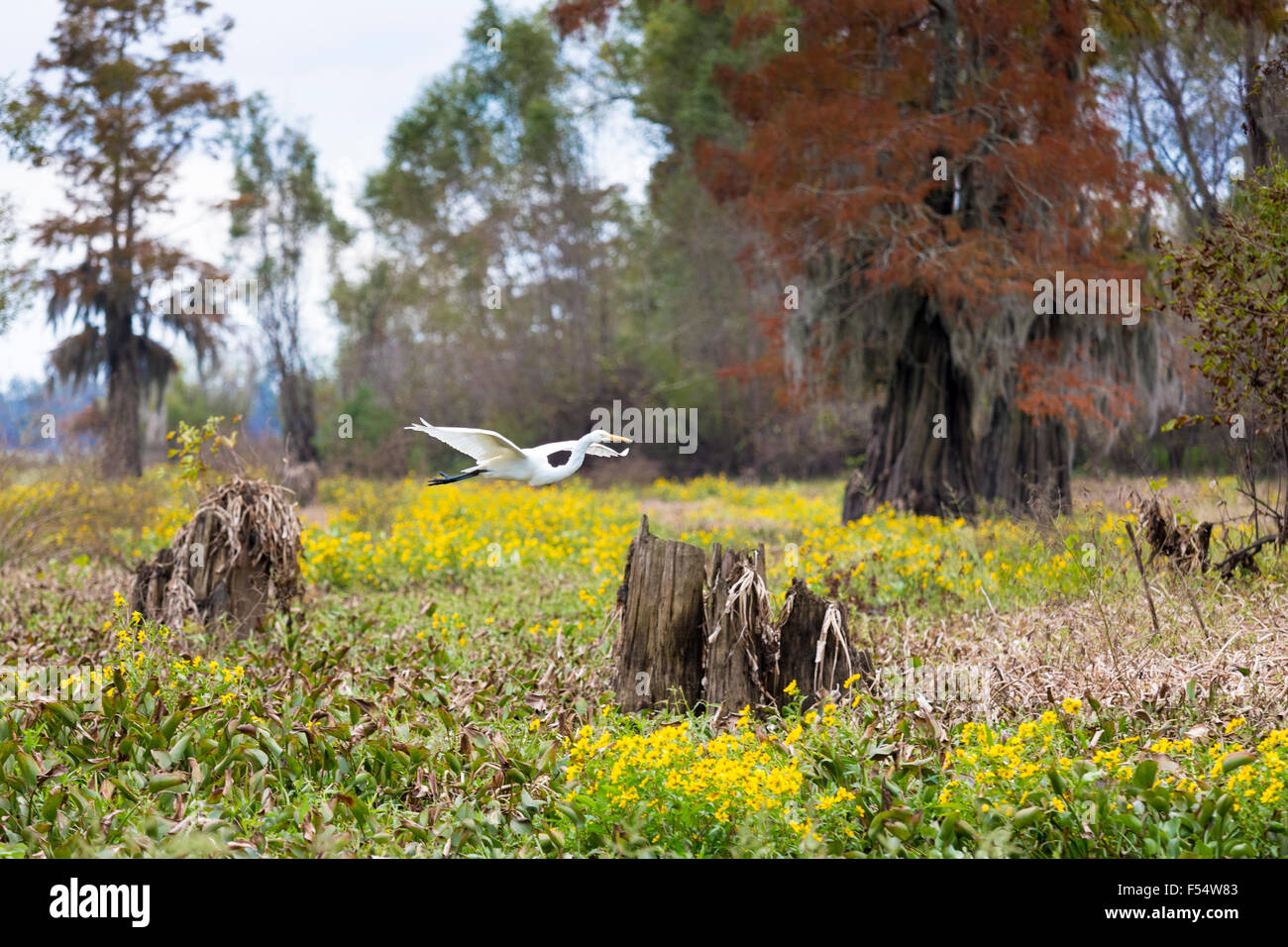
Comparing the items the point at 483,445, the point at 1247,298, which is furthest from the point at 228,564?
the point at 1247,298

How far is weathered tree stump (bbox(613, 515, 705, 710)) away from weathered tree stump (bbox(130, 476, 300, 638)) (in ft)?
7.35

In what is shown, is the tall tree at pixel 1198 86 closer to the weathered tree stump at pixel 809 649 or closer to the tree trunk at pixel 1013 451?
the tree trunk at pixel 1013 451

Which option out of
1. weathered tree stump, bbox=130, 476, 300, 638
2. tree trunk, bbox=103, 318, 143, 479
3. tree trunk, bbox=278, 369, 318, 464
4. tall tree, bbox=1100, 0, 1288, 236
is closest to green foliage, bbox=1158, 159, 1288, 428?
tall tree, bbox=1100, 0, 1288, 236

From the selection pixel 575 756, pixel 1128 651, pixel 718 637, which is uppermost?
pixel 718 637

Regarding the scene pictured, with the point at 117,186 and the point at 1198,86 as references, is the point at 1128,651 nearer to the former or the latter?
the point at 1198,86

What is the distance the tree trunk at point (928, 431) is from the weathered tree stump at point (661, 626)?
263 inches

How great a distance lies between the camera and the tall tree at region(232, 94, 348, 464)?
2184 centimetres

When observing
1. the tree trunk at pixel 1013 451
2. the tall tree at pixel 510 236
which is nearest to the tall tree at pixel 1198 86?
the tree trunk at pixel 1013 451

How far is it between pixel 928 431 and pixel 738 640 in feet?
23.7

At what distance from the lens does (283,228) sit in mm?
22859

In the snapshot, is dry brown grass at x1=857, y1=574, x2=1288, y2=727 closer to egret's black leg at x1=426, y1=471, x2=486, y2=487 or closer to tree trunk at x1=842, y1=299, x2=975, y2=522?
egret's black leg at x1=426, y1=471, x2=486, y2=487
